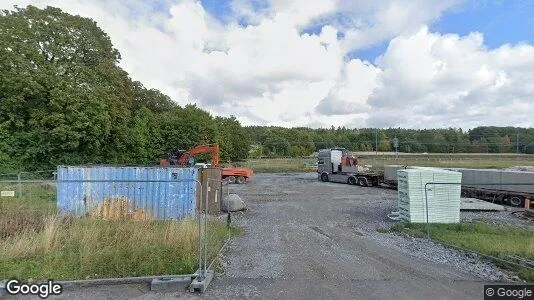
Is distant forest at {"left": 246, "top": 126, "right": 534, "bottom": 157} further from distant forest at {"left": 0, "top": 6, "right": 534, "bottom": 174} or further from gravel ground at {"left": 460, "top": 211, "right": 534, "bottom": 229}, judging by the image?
gravel ground at {"left": 460, "top": 211, "right": 534, "bottom": 229}

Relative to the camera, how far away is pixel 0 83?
2791 centimetres

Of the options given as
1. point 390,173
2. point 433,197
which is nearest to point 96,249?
point 433,197

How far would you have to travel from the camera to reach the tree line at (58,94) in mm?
28344

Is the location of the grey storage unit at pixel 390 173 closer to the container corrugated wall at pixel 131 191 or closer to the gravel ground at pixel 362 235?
the gravel ground at pixel 362 235

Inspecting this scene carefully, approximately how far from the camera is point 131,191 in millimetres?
13141

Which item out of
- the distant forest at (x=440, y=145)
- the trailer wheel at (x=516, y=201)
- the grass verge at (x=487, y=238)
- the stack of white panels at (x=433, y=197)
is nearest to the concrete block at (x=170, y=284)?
the grass verge at (x=487, y=238)

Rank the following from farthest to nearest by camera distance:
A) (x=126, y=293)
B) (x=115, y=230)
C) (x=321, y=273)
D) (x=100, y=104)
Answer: (x=100, y=104) → (x=115, y=230) → (x=321, y=273) → (x=126, y=293)

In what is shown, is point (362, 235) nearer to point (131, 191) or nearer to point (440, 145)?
point (131, 191)

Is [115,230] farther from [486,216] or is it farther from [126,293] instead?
[486,216]

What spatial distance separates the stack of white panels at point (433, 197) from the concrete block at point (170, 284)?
28.8 ft

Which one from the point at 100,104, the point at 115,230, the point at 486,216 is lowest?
the point at 486,216

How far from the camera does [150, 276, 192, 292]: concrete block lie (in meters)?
5.85

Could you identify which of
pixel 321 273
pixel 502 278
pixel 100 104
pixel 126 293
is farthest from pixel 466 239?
pixel 100 104

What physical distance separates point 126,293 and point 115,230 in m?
2.61
